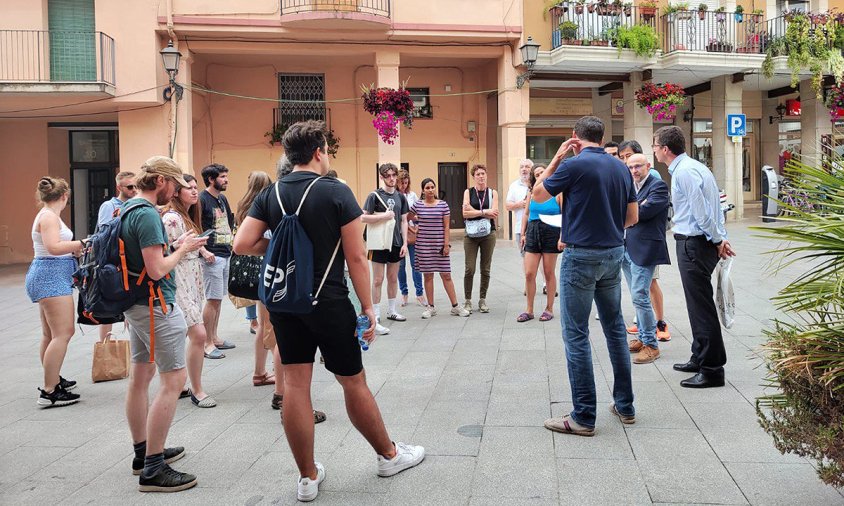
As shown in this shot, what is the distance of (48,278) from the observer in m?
5.35

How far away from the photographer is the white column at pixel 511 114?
18016 millimetres

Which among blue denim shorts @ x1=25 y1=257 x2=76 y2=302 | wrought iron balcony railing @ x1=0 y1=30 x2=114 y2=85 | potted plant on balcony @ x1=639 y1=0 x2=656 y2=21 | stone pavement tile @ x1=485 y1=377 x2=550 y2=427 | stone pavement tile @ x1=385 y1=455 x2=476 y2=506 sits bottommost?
stone pavement tile @ x1=385 y1=455 x2=476 y2=506

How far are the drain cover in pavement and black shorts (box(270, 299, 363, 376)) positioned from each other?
1221 mm

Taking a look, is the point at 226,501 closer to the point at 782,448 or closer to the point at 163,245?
the point at 163,245

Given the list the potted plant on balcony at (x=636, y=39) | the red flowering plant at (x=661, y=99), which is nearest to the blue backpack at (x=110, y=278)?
the potted plant on balcony at (x=636, y=39)

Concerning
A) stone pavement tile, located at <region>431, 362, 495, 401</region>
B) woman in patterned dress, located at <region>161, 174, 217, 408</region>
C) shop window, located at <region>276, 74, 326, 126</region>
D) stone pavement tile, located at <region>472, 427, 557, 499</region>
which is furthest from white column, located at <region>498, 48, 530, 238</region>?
stone pavement tile, located at <region>472, 427, 557, 499</region>

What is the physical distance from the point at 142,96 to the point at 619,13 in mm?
12215

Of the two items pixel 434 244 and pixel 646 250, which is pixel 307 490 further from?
pixel 434 244

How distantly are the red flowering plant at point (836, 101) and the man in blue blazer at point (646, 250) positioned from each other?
17.5 meters

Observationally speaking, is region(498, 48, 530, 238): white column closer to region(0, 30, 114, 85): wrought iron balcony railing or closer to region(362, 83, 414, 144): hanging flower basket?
region(362, 83, 414, 144): hanging flower basket

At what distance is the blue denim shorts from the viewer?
533 cm

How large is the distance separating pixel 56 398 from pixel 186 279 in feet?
4.97

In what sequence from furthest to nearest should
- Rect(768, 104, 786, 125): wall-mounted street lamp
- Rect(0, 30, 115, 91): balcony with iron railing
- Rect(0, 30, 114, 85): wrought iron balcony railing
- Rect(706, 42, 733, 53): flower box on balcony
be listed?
Rect(768, 104, 786, 125): wall-mounted street lamp → Rect(706, 42, 733, 53): flower box on balcony → Rect(0, 30, 114, 85): wrought iron balcony railing → Rect(0, 30, 115, 91): balcony with iron railing

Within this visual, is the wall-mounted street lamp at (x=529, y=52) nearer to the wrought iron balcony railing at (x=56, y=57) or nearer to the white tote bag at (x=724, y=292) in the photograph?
the wrought iron balcony railing at (x=56, y=57)
